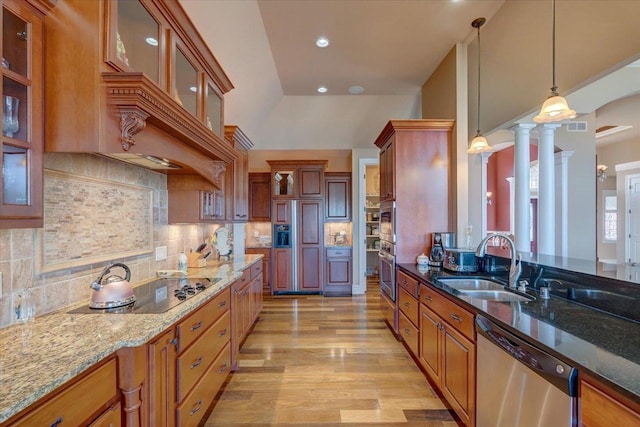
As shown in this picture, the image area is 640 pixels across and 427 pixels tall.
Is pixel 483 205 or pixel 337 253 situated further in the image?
pixel 337 253

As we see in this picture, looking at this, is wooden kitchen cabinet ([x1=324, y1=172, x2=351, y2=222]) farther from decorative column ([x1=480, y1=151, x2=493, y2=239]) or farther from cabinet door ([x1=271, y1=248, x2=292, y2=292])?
decorative column ([x1=480, y1=151, x2=493, y2=239])

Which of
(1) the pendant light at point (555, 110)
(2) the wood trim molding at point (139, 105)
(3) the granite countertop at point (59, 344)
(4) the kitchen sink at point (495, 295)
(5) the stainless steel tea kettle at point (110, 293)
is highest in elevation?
(1) the pendant light at point (555, 110)

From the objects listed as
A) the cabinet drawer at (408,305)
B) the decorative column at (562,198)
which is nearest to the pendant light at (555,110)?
the cabinet drawer at (408,305)

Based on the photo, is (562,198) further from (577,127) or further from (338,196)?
(338,196)

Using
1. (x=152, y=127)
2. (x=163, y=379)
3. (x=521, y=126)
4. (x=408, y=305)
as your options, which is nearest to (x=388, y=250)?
(x=408, y=305)

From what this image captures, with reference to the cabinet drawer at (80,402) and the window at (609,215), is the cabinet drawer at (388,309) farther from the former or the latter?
the window at (609,215)

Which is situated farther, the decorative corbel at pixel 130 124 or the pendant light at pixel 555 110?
the pendant light at pixel 555 110

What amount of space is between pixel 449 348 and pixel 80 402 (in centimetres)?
202

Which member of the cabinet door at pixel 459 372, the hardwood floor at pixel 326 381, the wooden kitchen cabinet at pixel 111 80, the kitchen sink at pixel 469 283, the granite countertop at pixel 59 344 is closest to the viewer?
the granite countertop at pixel 59 344

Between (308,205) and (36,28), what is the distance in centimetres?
410

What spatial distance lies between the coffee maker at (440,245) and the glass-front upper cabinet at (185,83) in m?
2.72

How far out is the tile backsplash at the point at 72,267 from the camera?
49.7 inches

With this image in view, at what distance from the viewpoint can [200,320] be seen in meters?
1.81

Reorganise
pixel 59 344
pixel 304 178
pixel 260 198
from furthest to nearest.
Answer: pixel 260 198
pixel 304 178
pixel 59 344
